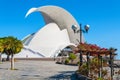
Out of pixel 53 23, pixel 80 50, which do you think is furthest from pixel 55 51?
pixel 80 50

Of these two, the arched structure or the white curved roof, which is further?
the white curved roof

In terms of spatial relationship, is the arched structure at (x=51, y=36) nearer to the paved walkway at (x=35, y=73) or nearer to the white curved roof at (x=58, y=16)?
the white curved roof at (x=58, y=16)

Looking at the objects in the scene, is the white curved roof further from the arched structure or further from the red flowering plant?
the red flowering plant

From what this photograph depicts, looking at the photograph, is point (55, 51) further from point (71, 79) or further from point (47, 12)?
point (71, 79)

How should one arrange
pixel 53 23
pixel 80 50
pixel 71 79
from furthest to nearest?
pixel 53 23 < pixel 80 50 < pixel 71 79

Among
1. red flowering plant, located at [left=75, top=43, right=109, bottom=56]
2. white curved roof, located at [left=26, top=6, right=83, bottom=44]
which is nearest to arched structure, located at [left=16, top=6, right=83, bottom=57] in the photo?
white curved roof, located at [left=26, top=6, right=83, bottom=44]

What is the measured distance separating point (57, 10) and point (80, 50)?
6384cm

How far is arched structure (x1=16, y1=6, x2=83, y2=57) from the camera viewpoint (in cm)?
8450

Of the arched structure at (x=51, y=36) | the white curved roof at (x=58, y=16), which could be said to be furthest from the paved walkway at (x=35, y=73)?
the white curved roof at (x=58, y=16)

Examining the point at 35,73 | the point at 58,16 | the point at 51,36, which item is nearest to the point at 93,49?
the point at 35,73

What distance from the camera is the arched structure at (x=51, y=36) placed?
84.5 metres

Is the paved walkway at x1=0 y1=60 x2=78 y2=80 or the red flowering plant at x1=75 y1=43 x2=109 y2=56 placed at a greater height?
the red flowering plant at x1=75 y1=43 x2=109 y2=56

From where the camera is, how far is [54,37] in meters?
88.4

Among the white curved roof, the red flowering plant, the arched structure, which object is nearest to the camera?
the red flowering plant
